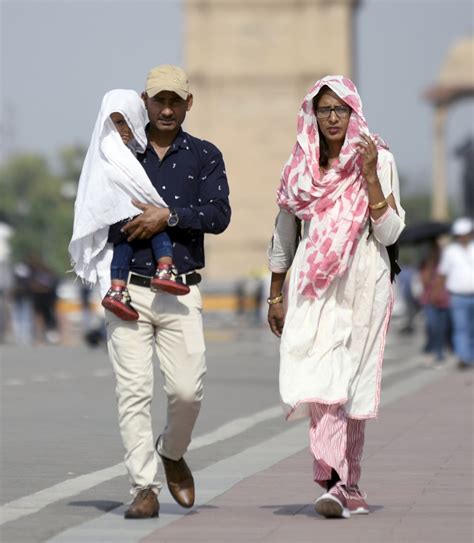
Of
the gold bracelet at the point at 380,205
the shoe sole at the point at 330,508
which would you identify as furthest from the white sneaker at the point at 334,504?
the gold bracelet at the point at 380,205

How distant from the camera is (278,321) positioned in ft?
29.8

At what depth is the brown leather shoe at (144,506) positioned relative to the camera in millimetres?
8633

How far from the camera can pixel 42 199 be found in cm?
17162

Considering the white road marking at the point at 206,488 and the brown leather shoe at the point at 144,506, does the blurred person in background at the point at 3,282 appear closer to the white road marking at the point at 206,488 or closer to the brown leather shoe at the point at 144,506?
the white road marking at the point at 206,488

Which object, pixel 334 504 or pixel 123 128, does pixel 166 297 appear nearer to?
pixel 123 128

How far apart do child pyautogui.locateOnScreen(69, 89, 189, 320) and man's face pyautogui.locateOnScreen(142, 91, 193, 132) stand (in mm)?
75

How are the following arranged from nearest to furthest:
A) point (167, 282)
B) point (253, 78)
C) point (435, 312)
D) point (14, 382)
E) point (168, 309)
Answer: point (167, 282) → point (168, 309) → point (14, 382) → point (435, 312) → point (253, 78)

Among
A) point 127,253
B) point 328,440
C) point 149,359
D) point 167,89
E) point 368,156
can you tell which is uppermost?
point 167,89

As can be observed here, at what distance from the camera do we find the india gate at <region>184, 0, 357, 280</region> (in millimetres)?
74500

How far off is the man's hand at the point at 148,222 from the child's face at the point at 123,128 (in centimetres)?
31

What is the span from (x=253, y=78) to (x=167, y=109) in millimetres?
66950

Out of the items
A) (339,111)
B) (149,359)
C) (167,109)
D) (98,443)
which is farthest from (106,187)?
(98,443)

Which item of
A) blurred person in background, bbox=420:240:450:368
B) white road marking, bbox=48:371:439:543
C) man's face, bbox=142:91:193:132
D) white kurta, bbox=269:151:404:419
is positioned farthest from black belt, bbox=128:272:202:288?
blurred person in background, bbox=420:240:450:368

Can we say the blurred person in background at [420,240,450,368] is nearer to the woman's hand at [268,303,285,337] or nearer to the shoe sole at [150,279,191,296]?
the woman's hand at [268,303,285,337]
